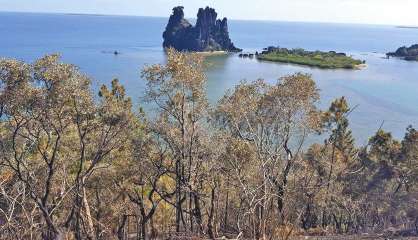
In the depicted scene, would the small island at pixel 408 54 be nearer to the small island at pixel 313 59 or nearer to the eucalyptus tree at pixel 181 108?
the small island at pixel 313 59

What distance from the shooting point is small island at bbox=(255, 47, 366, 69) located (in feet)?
357

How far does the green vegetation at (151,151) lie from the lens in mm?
12336

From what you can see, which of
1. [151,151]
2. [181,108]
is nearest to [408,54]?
[151,151]

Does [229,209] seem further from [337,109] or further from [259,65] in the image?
[259,65]

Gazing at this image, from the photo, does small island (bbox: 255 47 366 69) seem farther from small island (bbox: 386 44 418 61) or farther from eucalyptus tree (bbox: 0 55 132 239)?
eucalyptus tree (bbox: 0 55 132 239)

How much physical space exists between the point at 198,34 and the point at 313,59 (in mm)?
41730

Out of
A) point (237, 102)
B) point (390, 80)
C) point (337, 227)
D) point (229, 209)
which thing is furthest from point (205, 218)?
point (390, 80)

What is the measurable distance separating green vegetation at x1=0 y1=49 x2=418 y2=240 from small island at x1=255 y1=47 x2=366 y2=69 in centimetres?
8793

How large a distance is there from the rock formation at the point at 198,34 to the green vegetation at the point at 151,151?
412 feet

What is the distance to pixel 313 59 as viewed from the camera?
117m

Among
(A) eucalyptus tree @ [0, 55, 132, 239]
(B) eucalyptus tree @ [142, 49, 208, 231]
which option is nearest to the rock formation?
(B) eucalyptus tree @ [142, 49, 208, 231]

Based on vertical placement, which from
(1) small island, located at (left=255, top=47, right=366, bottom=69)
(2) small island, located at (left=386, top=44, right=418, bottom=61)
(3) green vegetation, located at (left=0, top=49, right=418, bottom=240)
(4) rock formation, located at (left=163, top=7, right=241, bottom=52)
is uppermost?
(4) rock formation, located at (left=163, top=7, right=241, bottom=52)

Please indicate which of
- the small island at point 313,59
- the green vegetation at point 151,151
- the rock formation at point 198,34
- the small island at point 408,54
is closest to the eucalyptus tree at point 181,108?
the green vegetation at point 151,151

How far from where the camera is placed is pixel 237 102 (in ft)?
55.7
